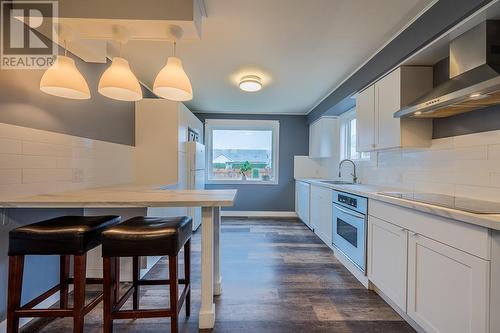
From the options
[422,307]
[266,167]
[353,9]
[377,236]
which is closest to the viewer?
[422,307]

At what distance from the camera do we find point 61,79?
5.08 ft

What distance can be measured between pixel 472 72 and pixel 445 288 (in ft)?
4.40

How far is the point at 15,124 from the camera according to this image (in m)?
1.62

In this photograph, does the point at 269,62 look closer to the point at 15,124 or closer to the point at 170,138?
the point at 170,138

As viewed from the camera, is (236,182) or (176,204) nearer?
(176,204)

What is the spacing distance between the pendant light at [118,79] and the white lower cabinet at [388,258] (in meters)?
2.14

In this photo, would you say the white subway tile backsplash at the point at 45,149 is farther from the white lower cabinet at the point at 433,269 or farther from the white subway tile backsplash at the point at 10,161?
the white lower cabinet at the point at 433,269

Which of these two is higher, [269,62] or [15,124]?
[269,62]

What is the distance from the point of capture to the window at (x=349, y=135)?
13.1 ft

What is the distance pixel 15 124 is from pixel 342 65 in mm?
3031

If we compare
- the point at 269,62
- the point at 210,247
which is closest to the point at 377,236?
the point at 210,247

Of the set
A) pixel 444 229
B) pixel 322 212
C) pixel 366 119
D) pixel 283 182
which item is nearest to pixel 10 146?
pixel 444 229

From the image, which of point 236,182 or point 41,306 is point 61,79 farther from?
point 236,182

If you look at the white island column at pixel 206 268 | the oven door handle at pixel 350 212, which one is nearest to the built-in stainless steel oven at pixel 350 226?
the oven door handle at pixel 350 212
